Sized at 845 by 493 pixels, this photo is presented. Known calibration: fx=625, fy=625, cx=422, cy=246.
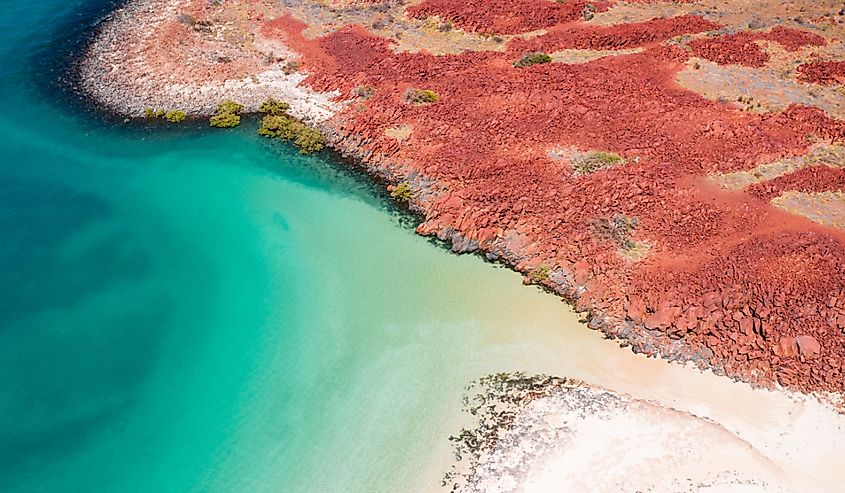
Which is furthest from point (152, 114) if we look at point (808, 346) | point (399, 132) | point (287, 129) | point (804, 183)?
point (808, 346)

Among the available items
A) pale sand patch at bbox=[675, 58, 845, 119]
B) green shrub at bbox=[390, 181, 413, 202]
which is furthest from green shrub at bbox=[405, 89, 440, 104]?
pale sand patch at bbox=[675, 58, 845, 119]

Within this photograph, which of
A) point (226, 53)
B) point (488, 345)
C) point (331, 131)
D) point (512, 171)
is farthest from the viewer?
point (226, 53)

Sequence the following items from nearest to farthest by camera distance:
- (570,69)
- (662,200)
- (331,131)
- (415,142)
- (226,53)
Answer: (662,200) < (415,142) < (331,131) < (570,69) < (226,53)

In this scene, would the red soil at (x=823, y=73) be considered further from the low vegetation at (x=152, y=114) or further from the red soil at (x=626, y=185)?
the low vegetation at (x=152, y=114)

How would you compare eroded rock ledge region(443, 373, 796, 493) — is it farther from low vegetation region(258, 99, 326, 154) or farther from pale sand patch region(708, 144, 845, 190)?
low vegetation region(258, 99, 326, 154)

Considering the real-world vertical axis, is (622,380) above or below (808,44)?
below

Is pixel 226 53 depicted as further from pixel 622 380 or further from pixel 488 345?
pixel 622 380

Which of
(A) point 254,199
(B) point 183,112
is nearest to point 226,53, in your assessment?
(B) point 183,112
